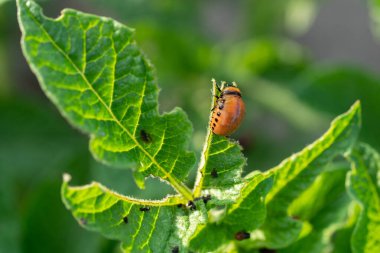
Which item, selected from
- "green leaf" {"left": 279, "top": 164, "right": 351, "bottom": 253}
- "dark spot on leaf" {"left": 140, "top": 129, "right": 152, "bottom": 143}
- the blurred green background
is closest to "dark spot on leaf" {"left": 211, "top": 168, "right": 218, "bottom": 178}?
"dark spot on leaf" {"left": 140, "top": 129, "right": 152, "bottom": 143}

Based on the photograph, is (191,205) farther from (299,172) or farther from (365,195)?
(365,195)

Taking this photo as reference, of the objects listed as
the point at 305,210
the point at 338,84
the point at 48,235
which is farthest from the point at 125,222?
the point at 338,84

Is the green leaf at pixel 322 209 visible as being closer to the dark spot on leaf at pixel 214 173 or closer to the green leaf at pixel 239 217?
the green leaf at pixel 239 217

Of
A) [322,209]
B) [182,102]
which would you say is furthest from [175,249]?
[182,102]

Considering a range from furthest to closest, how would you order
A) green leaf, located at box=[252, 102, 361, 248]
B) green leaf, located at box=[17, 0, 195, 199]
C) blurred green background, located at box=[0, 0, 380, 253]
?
1. blurred green background, located at box=[0, 0, 380, 253]
2. green leaf, located at box=[252, 102, 361, 248]
3. green leaf, located at box=[17, 0, 195, 199]

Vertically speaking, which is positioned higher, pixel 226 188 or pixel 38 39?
pixel 38 39

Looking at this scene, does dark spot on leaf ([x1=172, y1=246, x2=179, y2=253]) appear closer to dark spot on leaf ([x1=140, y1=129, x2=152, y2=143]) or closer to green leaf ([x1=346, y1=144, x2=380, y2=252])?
dark spot on leaf ([x1=140, y1=129, x2=152, y2=143])

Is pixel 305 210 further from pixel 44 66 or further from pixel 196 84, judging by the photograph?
pixel 196 84
